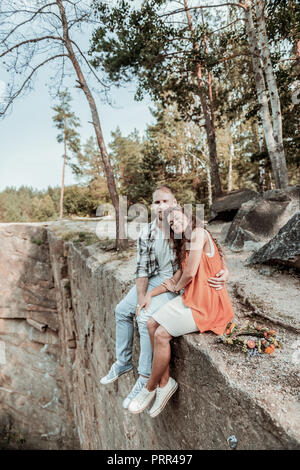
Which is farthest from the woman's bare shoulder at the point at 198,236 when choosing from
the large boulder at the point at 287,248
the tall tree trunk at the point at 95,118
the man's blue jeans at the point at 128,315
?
the tall tree trunk at the point at 95,118

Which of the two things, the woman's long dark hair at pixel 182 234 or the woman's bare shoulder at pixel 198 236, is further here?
the woman's long dark hair at pixel 182 234

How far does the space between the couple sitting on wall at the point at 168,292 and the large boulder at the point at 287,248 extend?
1.46m

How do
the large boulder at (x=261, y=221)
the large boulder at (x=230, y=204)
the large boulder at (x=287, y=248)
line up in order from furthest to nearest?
the large boulder at (x=230, y=204)
the large boulder at (x=261, y=221)
the large boulder at (x=287, y=248)

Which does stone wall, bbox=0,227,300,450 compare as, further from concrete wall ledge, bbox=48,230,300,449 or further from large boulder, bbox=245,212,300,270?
large boulder, bbox=245,212,300,270

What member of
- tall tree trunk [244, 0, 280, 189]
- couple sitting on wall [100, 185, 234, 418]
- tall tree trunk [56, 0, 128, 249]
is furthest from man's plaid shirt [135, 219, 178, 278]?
tall tree trunk [244, 0, 280, 189]

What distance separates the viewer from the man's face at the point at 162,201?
2.37 metres

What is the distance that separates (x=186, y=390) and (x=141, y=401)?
367 mm

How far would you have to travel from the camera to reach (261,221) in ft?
16.6

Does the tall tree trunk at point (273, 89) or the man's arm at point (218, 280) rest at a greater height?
the tall tree trunk at point (273, 89)

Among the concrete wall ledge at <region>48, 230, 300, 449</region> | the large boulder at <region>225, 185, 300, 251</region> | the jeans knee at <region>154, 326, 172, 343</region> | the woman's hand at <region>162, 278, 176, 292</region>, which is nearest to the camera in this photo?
the concrete wall ledge at <region>48, 230, 300, 449</region>

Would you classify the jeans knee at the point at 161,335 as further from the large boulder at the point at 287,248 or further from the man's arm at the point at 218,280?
the large boulder at the point at 287,248

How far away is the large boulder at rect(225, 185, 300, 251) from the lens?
4852 millimetres

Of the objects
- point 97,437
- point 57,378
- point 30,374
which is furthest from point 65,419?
point 97,437
